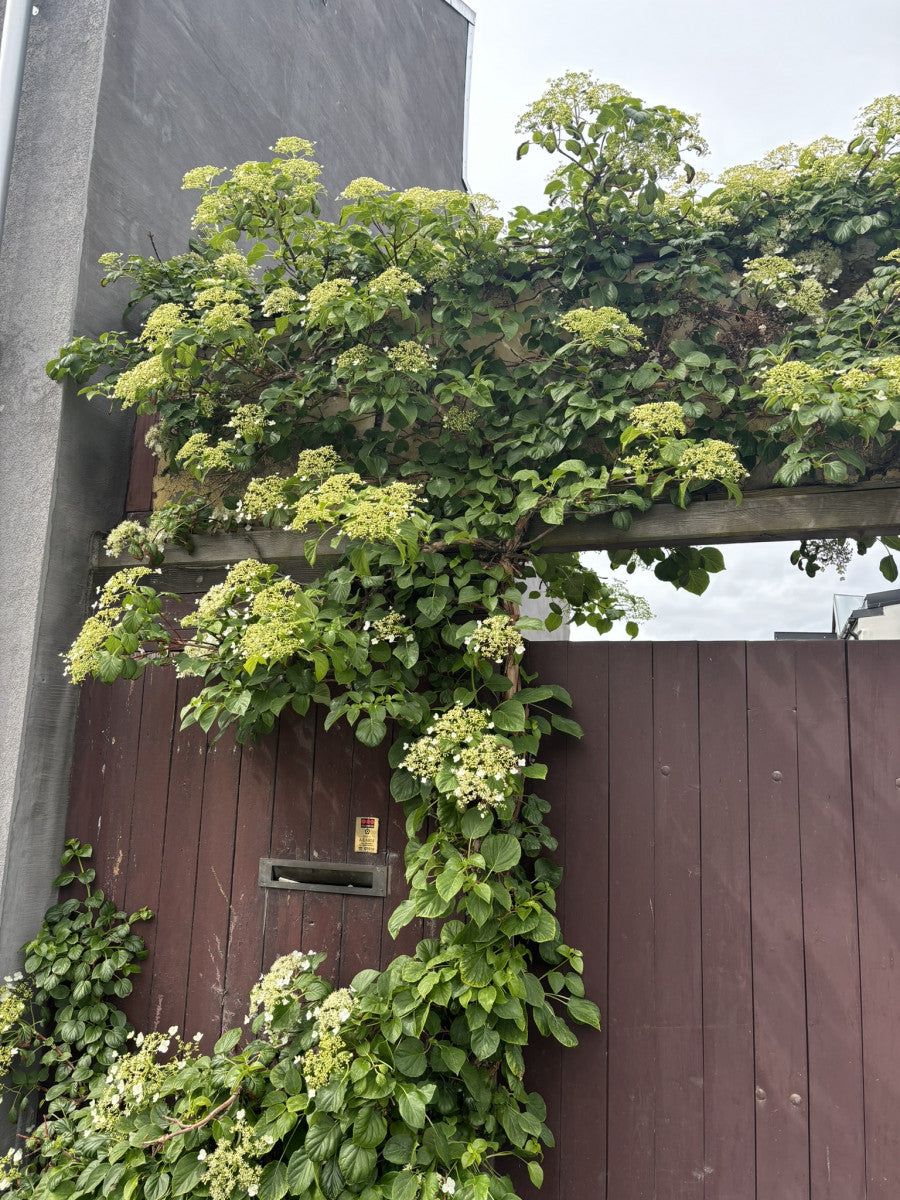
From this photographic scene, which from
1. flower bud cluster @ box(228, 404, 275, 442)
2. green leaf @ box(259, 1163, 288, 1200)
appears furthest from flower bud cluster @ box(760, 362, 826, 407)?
green leaf @ box(259, 1163, 288, 1200)

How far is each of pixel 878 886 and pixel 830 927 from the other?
15 cm

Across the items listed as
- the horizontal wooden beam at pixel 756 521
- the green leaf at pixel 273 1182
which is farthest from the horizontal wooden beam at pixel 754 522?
the green leaf at pixel 273 1182

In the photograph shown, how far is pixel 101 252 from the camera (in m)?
2.69

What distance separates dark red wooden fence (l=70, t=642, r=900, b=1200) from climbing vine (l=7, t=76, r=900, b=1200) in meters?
0.14

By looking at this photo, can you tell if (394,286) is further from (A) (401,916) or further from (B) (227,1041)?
(B) (227,1041)

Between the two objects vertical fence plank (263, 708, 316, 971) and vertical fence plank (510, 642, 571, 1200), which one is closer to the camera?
vertical fence plank (510, 642, 571, 1200)

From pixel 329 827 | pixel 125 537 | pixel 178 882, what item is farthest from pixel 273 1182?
pixel 125 537

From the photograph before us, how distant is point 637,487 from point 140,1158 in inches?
78.6

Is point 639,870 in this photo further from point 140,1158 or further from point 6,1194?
point 6,1194

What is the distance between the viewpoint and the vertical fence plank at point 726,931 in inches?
71.6

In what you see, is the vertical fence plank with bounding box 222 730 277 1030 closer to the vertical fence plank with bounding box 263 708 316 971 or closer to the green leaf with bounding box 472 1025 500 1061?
the vertical fence plank with bounding box 263 708 316 971

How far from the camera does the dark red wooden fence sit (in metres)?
1.79

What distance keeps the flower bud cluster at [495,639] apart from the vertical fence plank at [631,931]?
392mm

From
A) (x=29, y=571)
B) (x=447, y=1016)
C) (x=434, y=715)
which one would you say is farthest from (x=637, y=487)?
(x=29, y=571)
